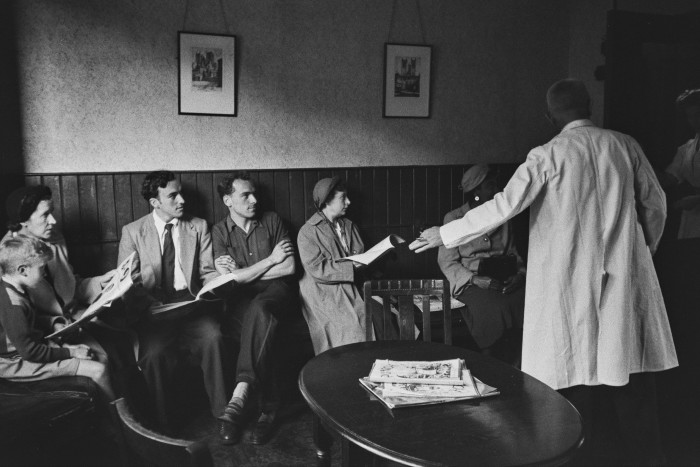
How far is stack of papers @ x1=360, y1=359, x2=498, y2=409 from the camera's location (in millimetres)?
1818

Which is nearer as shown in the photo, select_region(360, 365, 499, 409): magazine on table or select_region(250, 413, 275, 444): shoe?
select_region(360, 365, 499, 409): magazine on table

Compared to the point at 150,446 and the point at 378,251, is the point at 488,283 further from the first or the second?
the point at 150,446

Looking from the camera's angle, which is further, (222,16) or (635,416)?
(222,16)

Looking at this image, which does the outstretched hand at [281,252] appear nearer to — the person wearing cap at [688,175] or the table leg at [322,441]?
the table leg at [322,441]

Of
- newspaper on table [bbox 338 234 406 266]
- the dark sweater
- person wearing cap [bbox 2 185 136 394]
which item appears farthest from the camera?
newspaper on table [bbox 338 234 406 266]

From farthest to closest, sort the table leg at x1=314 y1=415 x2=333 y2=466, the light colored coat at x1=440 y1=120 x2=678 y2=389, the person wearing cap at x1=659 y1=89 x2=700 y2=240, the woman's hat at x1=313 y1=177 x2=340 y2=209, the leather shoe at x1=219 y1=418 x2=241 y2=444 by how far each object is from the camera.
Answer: the woman's hat at x1=313 y1=177 x2=340 y2=209 < the person wearing cap at x1=659 y1=89 x2=700 y2=240 < the leather shoe at x1=219 y1=418 x2=241 y2=444 < the light colored coat at x1=440 y1=120 x2=678 y2=389 < the table leg at x1=314 y1=415 x2=333 y2=466

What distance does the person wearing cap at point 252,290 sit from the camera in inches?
130

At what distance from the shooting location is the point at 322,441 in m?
2.41

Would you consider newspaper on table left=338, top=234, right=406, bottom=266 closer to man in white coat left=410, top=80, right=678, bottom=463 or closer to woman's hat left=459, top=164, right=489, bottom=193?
man in white coat left=410, top=80, right=678, bottom=463

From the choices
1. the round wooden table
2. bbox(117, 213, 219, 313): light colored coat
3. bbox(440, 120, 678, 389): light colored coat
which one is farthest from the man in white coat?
bbox(117, 213, 219, 313): light colored coat

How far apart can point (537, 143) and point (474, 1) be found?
1.28 meters

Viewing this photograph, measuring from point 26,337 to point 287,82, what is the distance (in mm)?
2477

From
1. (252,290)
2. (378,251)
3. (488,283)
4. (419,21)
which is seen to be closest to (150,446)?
(378,251)

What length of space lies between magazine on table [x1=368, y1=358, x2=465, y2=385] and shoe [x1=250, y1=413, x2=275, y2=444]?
1381 millimetres
